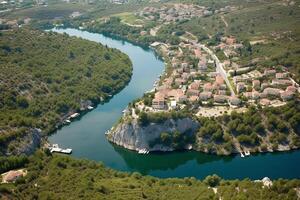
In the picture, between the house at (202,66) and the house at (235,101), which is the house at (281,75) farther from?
the house at (202,66)

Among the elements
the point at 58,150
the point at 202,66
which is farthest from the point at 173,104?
the point at 202,66

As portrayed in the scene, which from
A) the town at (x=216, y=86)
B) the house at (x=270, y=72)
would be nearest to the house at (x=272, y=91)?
the town at (x=216, y=86)

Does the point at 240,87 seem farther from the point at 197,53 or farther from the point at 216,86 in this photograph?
the point at 197,53

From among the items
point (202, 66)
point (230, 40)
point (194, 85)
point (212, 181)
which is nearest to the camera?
point (212, 181)

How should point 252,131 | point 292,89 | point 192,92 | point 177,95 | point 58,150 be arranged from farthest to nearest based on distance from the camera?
point 192,92 < point 177,95 < point 292,89 < point 58,150 < point 252,131

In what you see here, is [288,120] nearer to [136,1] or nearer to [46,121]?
[46,121]

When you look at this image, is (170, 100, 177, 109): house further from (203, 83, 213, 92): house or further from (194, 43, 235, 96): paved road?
(194, 43, 235, 96): paved road
